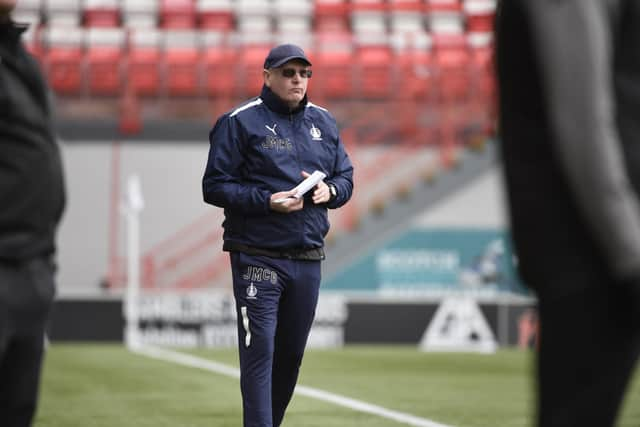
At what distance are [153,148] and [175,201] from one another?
986mm

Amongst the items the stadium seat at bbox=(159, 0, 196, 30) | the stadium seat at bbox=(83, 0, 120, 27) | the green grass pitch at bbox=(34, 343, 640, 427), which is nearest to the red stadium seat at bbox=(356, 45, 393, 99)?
the stadium seat at bbox=(159, 0, 196, 30)

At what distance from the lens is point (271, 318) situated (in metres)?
5.56

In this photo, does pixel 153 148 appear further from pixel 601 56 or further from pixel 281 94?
pixel 601 56

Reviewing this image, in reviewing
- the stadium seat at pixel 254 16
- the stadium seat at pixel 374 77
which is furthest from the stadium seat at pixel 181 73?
the stadium seat at pixel 374 77

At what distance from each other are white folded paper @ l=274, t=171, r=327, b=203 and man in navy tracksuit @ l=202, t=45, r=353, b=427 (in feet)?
0.06

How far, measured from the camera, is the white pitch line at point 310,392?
7.84 metres

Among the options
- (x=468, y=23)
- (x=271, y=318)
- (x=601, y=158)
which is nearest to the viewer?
(x=601, y=158)

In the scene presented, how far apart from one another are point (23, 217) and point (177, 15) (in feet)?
69.0

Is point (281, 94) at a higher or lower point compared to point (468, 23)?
lower

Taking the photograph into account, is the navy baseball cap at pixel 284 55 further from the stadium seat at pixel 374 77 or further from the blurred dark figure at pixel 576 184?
the stadium seat at pixel 374 77

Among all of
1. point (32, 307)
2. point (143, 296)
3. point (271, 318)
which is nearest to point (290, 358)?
point (271, 318)

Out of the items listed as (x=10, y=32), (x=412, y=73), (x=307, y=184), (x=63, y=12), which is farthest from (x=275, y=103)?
(x=63, y=12)

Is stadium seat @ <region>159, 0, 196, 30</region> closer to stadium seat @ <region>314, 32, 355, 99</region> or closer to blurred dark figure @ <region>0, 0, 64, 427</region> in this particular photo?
stadium seat @ <region>314, 32, 355, 99</region>

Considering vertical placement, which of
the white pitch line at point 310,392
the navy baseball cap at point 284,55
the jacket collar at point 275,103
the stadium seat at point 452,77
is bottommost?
the white pitch line at point 310,392
